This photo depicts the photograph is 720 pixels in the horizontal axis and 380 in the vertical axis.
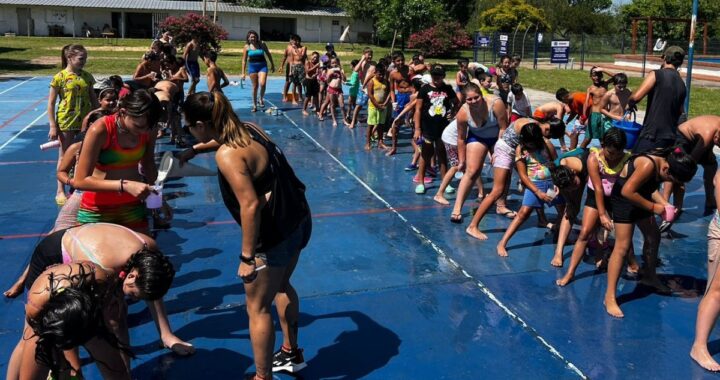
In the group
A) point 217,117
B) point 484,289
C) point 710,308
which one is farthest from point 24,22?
point 710,308

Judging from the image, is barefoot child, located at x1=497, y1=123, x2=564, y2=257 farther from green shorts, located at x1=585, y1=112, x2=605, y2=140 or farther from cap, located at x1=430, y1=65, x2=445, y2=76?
green shorts, located at x1=585, y1=112, x2=605, y2=140

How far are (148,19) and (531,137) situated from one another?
56.1 meters

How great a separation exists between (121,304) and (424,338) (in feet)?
6.89

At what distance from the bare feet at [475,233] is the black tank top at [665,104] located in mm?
2146

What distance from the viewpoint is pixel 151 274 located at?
2.87 metres

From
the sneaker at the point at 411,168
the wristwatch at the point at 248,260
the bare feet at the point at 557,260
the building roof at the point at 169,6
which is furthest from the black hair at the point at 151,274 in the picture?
the building roof at the point at 169,6

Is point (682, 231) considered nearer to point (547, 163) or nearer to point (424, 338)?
point (547, 163)

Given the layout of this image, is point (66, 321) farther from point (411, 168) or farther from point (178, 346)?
point (411, 168)

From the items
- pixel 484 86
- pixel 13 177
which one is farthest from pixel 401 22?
pixel 13 177

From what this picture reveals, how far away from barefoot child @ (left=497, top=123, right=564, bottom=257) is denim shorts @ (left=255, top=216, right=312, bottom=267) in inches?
113

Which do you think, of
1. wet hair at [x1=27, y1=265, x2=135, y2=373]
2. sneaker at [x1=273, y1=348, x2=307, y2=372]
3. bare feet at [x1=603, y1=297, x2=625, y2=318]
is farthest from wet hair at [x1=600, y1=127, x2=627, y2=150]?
wet hair at [x1=27, y1=265, x2=135, y2=373]

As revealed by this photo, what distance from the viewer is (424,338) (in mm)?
4547

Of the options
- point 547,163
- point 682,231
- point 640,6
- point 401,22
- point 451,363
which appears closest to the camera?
point 451,363

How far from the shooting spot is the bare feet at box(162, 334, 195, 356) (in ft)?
13.9
